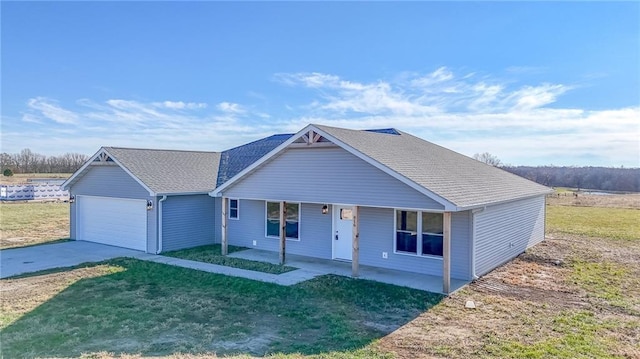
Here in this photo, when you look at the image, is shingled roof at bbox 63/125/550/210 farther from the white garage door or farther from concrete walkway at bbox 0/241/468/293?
concrete walkway at bbox 0/241/468/293

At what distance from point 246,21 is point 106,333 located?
13.1m

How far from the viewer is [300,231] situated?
49.2 feet

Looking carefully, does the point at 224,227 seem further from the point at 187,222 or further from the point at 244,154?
the point at 244,154

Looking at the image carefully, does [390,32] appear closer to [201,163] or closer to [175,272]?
[201,163]

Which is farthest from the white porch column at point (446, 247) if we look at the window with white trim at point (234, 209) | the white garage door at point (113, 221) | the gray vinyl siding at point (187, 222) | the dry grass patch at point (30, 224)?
the dry grass patch at point (30, 224)

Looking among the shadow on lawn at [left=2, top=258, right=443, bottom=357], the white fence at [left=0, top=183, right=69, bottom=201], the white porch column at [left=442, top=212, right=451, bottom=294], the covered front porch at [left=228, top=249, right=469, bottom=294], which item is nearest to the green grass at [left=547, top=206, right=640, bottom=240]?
the covered front porch at [left=228, top=249, right=469, bottom=294]

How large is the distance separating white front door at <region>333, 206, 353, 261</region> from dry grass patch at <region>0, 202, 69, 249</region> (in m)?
13.2

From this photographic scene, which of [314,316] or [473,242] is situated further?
[473,242]

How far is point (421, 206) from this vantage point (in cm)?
1077

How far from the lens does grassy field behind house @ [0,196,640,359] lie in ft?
22.8

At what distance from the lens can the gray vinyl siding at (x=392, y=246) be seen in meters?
11.7

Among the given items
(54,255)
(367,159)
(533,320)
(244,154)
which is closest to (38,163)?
(244,154)

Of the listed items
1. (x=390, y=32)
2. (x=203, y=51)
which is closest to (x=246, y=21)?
(x=203, y=51)

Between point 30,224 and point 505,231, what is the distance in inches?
958
